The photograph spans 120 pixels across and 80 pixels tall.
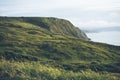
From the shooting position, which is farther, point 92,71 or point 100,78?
point 92,71

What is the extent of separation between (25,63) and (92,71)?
33121 millimetres

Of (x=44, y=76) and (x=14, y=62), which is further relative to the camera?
(x=14, y=62)

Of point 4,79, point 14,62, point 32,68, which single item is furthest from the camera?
point 14,62

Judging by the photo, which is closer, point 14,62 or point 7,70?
point 7,70

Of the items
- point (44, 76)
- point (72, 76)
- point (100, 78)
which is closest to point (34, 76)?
point (44, 76)

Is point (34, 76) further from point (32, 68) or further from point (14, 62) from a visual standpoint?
point (14, 62)

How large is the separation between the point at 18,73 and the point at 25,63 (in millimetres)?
20794

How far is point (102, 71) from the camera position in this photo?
19850 centimetres

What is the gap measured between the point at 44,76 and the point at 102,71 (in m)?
34.4

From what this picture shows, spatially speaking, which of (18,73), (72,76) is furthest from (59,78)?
(18,73)

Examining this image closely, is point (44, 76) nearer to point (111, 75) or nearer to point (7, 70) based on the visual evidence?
point (7, 70)

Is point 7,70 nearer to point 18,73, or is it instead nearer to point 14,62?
point 18,73

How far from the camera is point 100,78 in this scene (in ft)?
589

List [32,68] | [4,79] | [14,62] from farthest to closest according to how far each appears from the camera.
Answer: [14,62], [32,68], [4,79]
